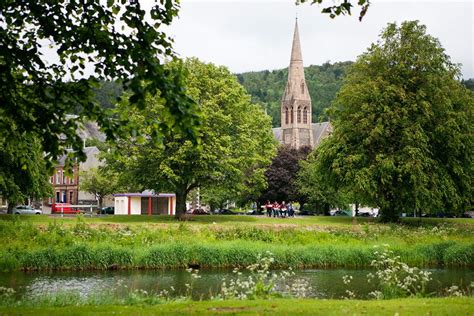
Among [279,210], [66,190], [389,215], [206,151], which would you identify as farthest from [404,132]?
[66,190]

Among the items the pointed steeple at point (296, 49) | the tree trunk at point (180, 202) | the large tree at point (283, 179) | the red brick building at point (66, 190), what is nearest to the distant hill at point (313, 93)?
the pointed steeple at point (296, 49)

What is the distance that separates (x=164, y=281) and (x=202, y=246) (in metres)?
6.84

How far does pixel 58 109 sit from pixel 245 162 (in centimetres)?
3983

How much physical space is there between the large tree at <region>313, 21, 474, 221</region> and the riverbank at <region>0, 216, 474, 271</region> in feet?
21.0

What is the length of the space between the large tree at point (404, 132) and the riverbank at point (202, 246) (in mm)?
6402

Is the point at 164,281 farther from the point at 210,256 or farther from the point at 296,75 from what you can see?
the point at 296,75

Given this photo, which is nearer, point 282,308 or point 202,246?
point 282,308

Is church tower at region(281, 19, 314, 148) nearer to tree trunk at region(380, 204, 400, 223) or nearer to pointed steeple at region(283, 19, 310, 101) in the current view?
pointed steeple at region(283, 19, 310, 101)

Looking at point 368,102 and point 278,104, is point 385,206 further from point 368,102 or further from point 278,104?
point 278,104

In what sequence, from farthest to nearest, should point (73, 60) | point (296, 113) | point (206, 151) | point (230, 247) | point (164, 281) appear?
1. point (296, 113)
2. point (206, 151)
3. point (230, 247)
4. point (164, 281)
5. point (73, 60)

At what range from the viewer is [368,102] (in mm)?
47906

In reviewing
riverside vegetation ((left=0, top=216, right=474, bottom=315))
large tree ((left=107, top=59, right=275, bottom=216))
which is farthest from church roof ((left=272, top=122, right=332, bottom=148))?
riverside vegetation ((left=0, top=216, right=474, bottom=315))

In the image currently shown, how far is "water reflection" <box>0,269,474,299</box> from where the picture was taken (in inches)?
858

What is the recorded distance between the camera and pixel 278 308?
44.3ft
